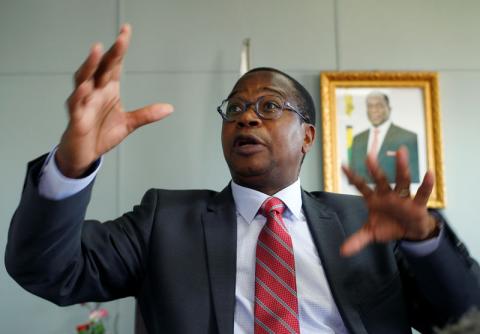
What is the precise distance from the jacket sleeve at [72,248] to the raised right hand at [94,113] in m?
0.07

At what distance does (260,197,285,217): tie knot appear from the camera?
1303mm

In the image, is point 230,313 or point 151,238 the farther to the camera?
point 151,238

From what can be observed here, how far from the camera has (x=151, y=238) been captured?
1.24 meters

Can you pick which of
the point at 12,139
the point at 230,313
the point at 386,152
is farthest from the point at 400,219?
the point at 12,139

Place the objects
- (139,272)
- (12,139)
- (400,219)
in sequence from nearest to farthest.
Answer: (400,219), (139,272), (12,139)

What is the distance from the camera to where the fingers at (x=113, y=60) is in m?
0.83

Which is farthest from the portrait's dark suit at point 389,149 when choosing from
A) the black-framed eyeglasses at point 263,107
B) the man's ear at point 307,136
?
the black-framed eyeglasses at point 263,107

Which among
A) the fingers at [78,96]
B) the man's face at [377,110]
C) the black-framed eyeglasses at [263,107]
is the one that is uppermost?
the man's face at [377,110]

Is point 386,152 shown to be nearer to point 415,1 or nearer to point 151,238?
point 415,1

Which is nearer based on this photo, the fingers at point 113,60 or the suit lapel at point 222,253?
the fingers at point 113,60

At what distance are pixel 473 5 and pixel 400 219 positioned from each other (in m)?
1.96

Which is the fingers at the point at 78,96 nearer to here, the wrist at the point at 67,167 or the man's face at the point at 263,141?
the wrist at the point at 67,167

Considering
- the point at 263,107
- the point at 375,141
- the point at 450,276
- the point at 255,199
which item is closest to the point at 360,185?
the point at 450,276

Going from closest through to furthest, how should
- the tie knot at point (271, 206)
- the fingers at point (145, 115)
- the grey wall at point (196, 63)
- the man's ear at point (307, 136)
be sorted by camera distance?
1. the fingers at point (145, 115)
2. the tie knot at point (271, 206)
3. the man's ear at point (307, 136)
4. the grey wall at point (196, 63)
